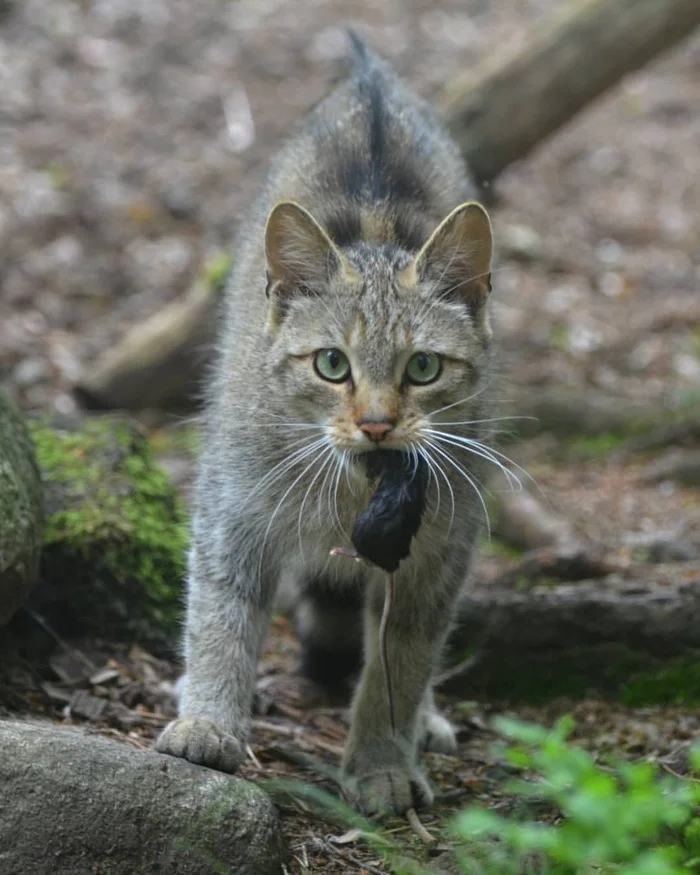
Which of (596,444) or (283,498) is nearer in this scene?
(283,498)

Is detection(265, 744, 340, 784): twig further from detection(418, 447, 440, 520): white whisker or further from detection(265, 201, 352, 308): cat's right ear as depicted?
detection(265, 201, 352, 308): cat's right ear

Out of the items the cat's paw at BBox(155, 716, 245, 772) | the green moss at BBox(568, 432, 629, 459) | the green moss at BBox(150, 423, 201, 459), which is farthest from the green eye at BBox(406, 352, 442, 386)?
the green moss at BBox(568, 432, 629, 459)

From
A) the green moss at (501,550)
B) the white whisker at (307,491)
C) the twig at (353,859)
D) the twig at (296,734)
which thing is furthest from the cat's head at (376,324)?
the green moss at (501,550)

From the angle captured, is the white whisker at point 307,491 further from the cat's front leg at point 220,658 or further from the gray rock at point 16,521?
the gray rock at point 16,521

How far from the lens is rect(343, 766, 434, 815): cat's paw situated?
16.1 ft

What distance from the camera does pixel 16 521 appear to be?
475cm

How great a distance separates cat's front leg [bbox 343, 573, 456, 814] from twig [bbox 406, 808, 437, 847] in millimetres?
136

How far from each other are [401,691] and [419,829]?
2.00ft

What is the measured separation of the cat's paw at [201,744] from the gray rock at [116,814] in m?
0.31

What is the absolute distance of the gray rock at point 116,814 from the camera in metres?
3.60

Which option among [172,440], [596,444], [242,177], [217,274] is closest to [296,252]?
[217,274]

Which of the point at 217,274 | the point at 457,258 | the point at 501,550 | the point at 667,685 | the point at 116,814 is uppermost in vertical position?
the point at 217,274

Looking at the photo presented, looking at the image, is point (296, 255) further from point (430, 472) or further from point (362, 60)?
point (362, 60)

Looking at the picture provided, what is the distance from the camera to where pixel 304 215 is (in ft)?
15.2
